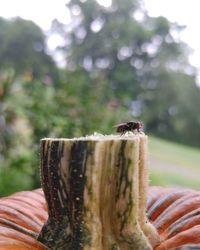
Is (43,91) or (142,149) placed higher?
(43,91)

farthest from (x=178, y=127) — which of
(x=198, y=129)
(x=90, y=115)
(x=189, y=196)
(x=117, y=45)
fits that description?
(x=189, y=196)

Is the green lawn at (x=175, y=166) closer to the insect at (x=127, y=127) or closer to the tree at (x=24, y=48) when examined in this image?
the insect at (x=127, y=127)

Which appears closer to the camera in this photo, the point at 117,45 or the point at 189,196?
the point at 189,196

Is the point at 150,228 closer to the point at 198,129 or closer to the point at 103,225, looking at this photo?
the point at 103,225

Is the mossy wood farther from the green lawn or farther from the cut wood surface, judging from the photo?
the green lawn

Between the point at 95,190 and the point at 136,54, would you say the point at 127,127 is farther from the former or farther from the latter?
the point at 136,54

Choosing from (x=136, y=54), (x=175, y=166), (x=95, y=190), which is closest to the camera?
(x=95, y=190)

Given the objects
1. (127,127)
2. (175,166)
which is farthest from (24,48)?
(127,127)
